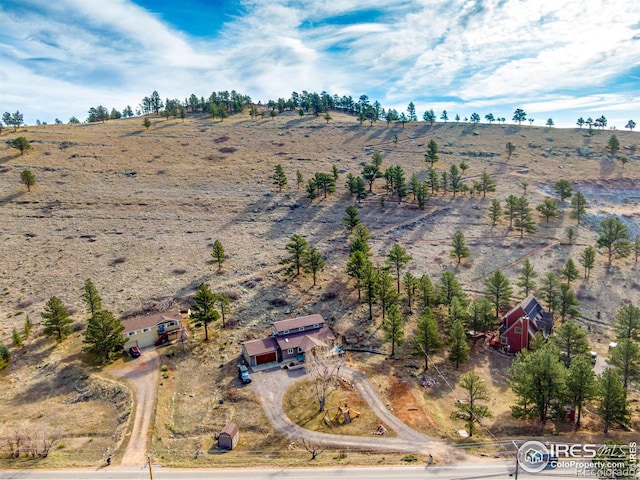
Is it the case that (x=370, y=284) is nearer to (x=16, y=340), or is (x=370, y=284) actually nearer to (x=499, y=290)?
(x=499, y=290)

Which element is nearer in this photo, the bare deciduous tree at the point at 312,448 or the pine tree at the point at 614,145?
the bare deciduous tree at the point at 312,448

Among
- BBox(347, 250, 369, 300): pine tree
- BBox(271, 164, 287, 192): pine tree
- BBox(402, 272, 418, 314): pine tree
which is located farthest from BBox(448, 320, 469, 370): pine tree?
BBox(271, 164, 287, 192): pine tree

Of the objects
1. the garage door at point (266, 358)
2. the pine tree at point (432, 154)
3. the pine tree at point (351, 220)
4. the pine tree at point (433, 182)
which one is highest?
the pine tree at point (432, 154)

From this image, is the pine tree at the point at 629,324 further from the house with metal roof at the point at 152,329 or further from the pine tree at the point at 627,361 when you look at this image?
the house with metal roof at the point at 152,329

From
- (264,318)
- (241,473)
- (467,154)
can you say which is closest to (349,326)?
(264,318)

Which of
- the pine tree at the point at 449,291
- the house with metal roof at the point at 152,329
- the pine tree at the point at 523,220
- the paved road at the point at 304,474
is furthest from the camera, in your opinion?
the pine tree at the point at 523,220

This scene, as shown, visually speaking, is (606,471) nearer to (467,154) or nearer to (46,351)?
(46,351)

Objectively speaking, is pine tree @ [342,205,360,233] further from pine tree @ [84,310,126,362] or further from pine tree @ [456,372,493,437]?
pine tree @ [84,310,126,362]

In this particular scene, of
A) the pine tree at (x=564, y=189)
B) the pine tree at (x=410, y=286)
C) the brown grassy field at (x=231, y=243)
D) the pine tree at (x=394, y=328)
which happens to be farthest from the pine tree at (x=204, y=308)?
the pine tree at (x=564, y=189)
